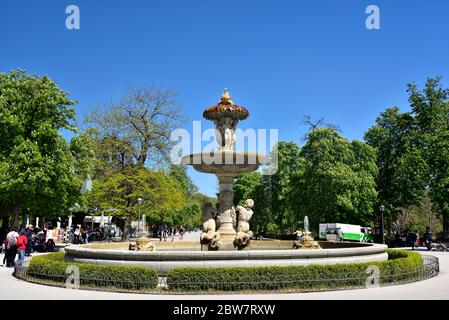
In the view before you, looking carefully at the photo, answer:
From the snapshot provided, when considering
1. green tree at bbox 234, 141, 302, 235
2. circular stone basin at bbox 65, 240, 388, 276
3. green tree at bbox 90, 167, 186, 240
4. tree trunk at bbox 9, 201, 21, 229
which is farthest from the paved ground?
green tree at bbox 234, 141, 302, 235

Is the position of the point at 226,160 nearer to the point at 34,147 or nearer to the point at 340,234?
the point at 34,147

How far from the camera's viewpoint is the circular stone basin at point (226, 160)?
16.7 meters

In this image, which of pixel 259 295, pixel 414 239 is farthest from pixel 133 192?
pixel 259 295

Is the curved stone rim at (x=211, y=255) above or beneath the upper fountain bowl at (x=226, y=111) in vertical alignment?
beneath

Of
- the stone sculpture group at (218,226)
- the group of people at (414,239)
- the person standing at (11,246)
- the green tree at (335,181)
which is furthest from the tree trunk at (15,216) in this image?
the group of people at (414,239)

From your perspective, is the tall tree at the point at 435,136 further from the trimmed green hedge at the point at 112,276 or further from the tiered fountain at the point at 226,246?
the trimmed green hedge at the point at 112,276

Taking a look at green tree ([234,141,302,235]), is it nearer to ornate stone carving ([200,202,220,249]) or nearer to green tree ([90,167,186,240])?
green tree ([90,167,186,240])

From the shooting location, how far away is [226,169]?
57.7 ft

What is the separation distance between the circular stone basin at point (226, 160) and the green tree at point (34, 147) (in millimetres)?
12223

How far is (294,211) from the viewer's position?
45.5m

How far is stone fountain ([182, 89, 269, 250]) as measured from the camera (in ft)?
54.5
